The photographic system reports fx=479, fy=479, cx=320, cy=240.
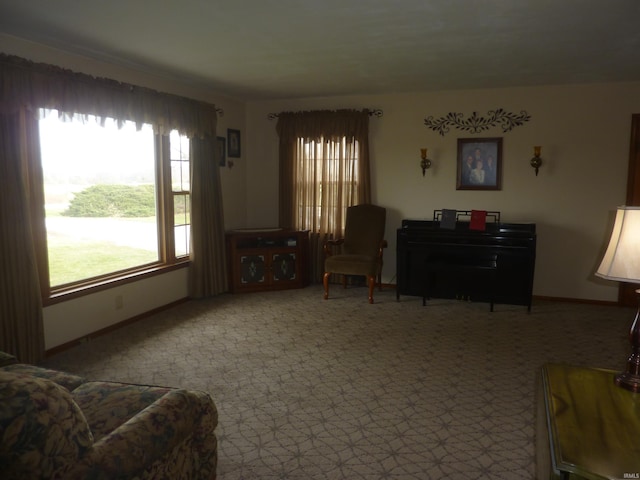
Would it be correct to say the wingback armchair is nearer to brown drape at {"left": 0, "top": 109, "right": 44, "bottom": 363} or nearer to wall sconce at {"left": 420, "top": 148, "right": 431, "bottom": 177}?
wall sconce at {"left": 420, "top": 148, "right": 431, "bottom": 177}

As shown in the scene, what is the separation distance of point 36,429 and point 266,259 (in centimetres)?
453

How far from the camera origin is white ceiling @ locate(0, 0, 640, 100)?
2.83 meters

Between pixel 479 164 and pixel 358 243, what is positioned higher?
pixel 479 164

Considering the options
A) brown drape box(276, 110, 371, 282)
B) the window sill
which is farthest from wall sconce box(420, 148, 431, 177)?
the window sill

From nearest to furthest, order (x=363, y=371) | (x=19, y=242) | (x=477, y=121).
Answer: (x=19, y=242)
(x=363, y=371)
(x=477, y=121)

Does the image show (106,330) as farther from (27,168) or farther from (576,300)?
(576,300)

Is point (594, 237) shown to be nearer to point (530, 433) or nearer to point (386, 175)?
point (386, 175)

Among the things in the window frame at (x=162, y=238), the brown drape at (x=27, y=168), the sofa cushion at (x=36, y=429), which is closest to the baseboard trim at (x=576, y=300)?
the window frame at (x=162, y=238)

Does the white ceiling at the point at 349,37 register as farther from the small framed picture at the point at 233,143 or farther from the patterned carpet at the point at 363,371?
the patterned carpet at the point at 363,371

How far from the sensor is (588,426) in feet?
5.40

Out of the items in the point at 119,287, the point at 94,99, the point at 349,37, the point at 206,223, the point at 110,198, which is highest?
the point at 349,37

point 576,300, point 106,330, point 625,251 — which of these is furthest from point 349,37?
point 576,300

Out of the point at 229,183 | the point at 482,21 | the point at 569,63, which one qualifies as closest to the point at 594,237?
the point at 569,63

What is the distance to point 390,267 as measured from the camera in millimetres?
6031
